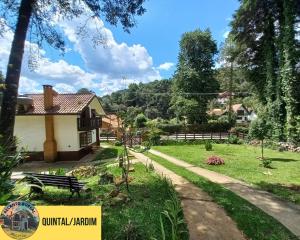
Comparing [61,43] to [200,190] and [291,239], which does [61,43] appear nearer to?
[200,190]

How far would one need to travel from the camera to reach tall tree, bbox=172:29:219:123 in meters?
50.2

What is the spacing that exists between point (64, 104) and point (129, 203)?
69.3ft

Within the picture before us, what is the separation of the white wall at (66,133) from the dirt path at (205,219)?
1776cm

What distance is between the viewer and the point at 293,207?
9.78 metres

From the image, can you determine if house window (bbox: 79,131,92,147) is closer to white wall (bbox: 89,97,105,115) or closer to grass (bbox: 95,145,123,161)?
grass (bbox: 95,145,123,161)

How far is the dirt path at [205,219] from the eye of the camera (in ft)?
21.6

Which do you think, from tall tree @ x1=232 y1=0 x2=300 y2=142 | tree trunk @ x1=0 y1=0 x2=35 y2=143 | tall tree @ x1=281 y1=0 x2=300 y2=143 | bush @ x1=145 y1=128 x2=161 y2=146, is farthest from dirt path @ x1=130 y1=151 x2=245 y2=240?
tall tree @ x1=232 y1=0 x2=300 y2=142

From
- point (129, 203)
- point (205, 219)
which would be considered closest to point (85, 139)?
point (129, 203)

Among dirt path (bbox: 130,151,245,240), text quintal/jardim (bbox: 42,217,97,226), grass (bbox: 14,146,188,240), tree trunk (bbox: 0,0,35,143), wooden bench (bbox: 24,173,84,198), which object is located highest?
tree trunk (bbox: 0,0,35,143)

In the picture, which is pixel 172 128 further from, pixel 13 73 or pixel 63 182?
pixel 13 73

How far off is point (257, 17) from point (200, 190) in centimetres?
2832

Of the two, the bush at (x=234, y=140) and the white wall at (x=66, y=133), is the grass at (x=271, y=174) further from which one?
the bush at (x=234, y=140)

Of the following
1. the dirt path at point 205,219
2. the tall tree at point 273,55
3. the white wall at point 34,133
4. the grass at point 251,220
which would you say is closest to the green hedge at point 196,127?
the tall tree at point 273,55

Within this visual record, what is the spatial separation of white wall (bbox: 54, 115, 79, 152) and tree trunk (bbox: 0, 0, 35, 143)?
708 inches
